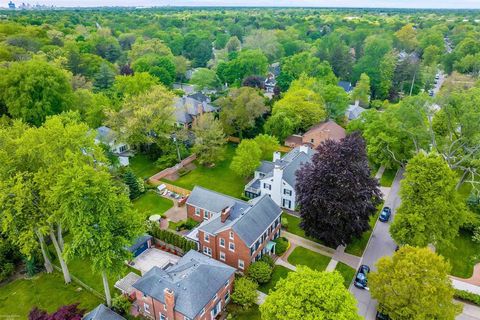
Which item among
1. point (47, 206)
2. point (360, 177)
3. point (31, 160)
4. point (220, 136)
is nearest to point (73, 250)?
point (47, 206)

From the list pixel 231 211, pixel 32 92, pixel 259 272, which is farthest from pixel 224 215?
pixel 32 92

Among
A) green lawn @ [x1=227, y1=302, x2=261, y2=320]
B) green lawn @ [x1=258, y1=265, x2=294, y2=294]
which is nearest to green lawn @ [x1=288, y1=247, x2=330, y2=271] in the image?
green lawn @ [x1=258, y1=265, x2=294, y2=294]

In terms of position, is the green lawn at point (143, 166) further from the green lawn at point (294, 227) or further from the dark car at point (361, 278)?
the dark car at point (361, 278)

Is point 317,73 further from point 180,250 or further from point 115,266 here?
point 115,266

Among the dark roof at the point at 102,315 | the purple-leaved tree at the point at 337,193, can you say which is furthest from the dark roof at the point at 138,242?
the purple-leaved tree at the point at 337,193

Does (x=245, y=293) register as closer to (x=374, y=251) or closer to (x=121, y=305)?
(x=121, y=305)
